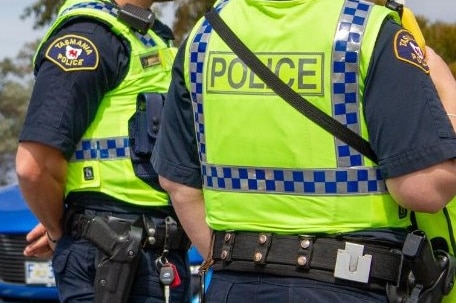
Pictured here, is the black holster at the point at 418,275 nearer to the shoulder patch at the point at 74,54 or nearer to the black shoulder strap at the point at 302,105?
the black shoulder strap at the point at 302,105

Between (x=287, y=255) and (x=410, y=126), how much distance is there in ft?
1.46

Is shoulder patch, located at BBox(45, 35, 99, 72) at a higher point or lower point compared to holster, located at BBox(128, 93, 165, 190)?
higher

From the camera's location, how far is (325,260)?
8.04 feet

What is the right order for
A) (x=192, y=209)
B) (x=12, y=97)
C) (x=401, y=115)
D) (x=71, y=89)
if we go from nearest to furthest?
(x=401, y=115), (x=192, y=209), (x=71, y=89), (x=12, y=97)

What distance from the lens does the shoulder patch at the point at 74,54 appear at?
3.35 metres

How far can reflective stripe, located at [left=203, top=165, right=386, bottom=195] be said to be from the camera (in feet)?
7.98

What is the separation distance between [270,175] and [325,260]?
25 centimetres

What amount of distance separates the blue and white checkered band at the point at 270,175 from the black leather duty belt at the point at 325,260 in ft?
0.41

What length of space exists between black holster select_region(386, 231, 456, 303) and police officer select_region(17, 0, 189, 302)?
3.80 ft

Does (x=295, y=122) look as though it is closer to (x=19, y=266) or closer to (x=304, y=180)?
(x=304, y=180)

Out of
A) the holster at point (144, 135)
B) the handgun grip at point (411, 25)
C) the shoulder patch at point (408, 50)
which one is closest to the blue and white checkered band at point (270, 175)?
the shoulder patch at point (408, 50)

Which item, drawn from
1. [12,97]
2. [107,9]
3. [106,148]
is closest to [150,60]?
[107,9]

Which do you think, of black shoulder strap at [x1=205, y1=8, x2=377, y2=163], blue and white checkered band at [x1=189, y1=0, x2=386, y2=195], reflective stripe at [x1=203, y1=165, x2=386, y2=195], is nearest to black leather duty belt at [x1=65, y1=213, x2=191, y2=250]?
blue and white checkered band at [x1=189, y1=0, x2=386, y2=195]

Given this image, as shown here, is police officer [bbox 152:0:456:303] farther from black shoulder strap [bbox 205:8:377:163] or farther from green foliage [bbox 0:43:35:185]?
green foliage [bbox 0:43:35:185]
